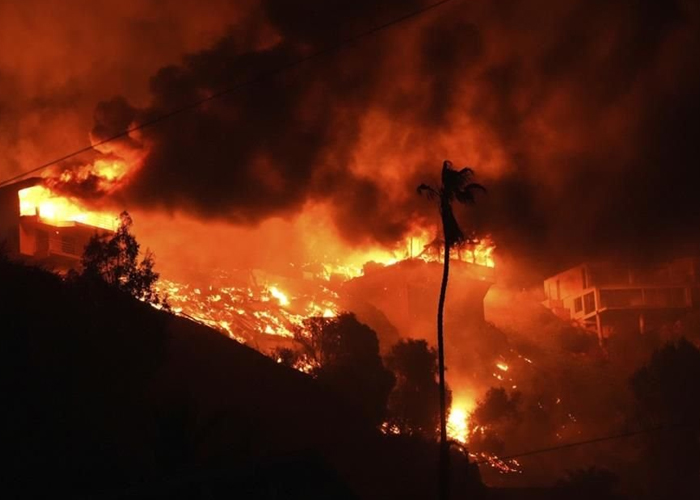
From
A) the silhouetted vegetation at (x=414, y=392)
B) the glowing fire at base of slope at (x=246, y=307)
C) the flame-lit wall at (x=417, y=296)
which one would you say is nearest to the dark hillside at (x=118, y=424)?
the silhouetted vegetation at (x=414, y=392)

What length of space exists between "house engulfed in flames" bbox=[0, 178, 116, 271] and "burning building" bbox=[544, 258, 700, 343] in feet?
235

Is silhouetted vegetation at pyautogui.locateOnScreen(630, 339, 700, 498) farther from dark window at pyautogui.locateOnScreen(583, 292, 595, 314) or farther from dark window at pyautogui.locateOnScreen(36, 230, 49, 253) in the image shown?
dark window at pyautogui.locateOnScreen(583, 292, 595, 314)

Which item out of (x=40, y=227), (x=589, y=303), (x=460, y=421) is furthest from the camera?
(x=589, y=303)

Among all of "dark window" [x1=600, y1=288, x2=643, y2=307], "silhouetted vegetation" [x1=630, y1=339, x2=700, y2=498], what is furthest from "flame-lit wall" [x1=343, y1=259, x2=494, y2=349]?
"silhouetted vegetation" [x1=630, y1=339, x2=700, y2=498]

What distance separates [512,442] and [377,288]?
24.9 m

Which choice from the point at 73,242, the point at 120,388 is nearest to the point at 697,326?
the point at 73,242

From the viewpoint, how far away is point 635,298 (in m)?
117

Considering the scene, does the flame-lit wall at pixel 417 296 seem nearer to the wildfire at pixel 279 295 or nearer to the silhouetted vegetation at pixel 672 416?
the wildfire at pixel 279 295

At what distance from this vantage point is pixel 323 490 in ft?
77.0

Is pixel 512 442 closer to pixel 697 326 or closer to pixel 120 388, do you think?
pixel 697 326

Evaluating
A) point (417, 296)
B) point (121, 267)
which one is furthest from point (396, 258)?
point (121, 267)

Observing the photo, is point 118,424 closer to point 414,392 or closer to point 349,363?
point 349,363

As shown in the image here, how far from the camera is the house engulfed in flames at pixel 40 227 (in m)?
60.7

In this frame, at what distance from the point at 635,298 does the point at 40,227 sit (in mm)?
77871
